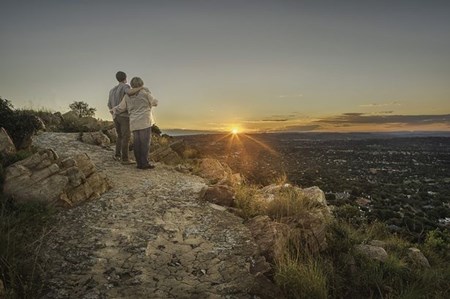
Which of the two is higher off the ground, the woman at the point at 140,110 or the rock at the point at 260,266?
the woman at the point at 140,110

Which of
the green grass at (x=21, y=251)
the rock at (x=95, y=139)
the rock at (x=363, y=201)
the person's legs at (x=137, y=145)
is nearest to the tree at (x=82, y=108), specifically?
the rock at (x=95, y=139)

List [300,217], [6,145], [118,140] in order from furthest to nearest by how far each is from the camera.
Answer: [118,140]
[6,145]
[300,217]

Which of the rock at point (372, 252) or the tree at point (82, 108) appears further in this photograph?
the tree at point (82, 108)

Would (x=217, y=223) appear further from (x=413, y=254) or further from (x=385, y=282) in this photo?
(x=413, y=254)

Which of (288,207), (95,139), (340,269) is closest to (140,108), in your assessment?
(95,139)

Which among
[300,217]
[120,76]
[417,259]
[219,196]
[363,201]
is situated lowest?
[363,201]

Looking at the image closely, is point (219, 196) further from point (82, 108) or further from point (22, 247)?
point (82, 108)

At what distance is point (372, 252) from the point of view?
6.33 metres

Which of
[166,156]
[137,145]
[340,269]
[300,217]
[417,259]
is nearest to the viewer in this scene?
[340,269]

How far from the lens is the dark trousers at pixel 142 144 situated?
10.2 m

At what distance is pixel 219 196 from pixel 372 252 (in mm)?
3358

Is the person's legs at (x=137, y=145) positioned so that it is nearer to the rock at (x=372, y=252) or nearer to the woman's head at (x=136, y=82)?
the woman's head at (x=136, y=82)

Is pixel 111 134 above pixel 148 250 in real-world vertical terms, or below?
above

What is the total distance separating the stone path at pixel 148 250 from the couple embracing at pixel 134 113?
2.27 meters
